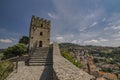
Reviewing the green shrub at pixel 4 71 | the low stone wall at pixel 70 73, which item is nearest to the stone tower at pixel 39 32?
the green shrub at pixel 4 71

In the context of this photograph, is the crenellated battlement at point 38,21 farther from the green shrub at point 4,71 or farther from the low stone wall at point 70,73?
the low stone wall at point 70,73

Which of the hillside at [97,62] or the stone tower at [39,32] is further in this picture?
the hillside at [97,62]

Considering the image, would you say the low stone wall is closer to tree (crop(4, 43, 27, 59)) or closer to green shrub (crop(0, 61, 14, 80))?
green shrub (crop(0, 61, 14, 80))

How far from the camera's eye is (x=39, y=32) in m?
18.2

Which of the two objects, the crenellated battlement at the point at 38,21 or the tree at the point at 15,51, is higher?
the crenellated battlement at the point at 38,21

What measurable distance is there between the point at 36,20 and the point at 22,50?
801cm

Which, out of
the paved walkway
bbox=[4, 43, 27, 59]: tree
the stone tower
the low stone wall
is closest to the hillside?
the low stone wall

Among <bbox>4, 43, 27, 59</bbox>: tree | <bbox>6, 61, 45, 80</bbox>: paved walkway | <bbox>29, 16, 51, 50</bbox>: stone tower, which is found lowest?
<bbox>6, 61, 45, 80</bbox>: paved walkway

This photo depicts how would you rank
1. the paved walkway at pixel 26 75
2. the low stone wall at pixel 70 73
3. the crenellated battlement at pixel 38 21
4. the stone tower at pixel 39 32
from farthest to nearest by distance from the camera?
the crenellated battlement at pixel 38 21, the stone tower at pixel 39 32, the paved walkway at pixel 26 75, the low stone wall at pixel 70 73

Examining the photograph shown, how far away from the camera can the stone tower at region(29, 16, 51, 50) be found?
17500mm

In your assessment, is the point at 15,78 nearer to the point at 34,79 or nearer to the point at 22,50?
the point at 34,79

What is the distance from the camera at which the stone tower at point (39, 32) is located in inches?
689

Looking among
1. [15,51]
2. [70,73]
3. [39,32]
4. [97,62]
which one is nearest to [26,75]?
[70,73]

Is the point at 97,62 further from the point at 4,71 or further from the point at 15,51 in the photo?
the point at 4,71
